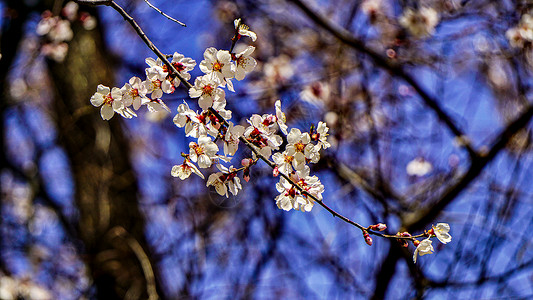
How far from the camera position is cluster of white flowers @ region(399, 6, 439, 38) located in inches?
132

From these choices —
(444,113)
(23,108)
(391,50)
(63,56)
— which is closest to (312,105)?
(391,50)

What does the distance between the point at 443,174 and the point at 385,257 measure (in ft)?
2.41

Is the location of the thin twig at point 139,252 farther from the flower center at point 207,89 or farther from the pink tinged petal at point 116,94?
the flower center at point 207,89

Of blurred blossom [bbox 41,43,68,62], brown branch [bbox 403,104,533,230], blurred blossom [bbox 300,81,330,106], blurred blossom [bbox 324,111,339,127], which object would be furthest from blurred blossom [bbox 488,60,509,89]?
blurred blossom [bbox 41,43,68,62]

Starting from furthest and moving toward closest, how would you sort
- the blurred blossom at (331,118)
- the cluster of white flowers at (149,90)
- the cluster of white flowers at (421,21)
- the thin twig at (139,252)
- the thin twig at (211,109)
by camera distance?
the cluster of white flowers at (421,21), the blurred blossom at (331,118), the thin twig at (139,252), the cluster of white flowers at (149,90), the thin twig at (211,109)

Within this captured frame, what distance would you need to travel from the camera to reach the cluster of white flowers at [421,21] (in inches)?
132

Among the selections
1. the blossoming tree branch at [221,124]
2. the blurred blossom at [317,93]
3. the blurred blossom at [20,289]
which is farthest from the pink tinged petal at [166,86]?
the blurred blossom at [20,289]

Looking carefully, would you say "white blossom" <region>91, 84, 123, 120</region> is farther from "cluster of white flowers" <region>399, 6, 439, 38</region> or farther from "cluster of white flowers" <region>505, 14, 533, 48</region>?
"cluster of white flowers" <region>505, 14, 533, 48</region>

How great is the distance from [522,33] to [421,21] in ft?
2.29

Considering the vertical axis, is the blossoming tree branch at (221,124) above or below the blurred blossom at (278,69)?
above

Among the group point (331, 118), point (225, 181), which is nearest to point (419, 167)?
point (331, 118)

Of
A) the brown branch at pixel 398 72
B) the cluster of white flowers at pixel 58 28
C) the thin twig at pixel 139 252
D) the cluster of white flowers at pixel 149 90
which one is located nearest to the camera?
the cluster of white flowers at pixel 149 90

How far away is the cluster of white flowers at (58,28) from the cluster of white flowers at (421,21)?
8.36ft

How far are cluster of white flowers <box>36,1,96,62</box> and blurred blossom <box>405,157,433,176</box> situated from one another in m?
2.85
